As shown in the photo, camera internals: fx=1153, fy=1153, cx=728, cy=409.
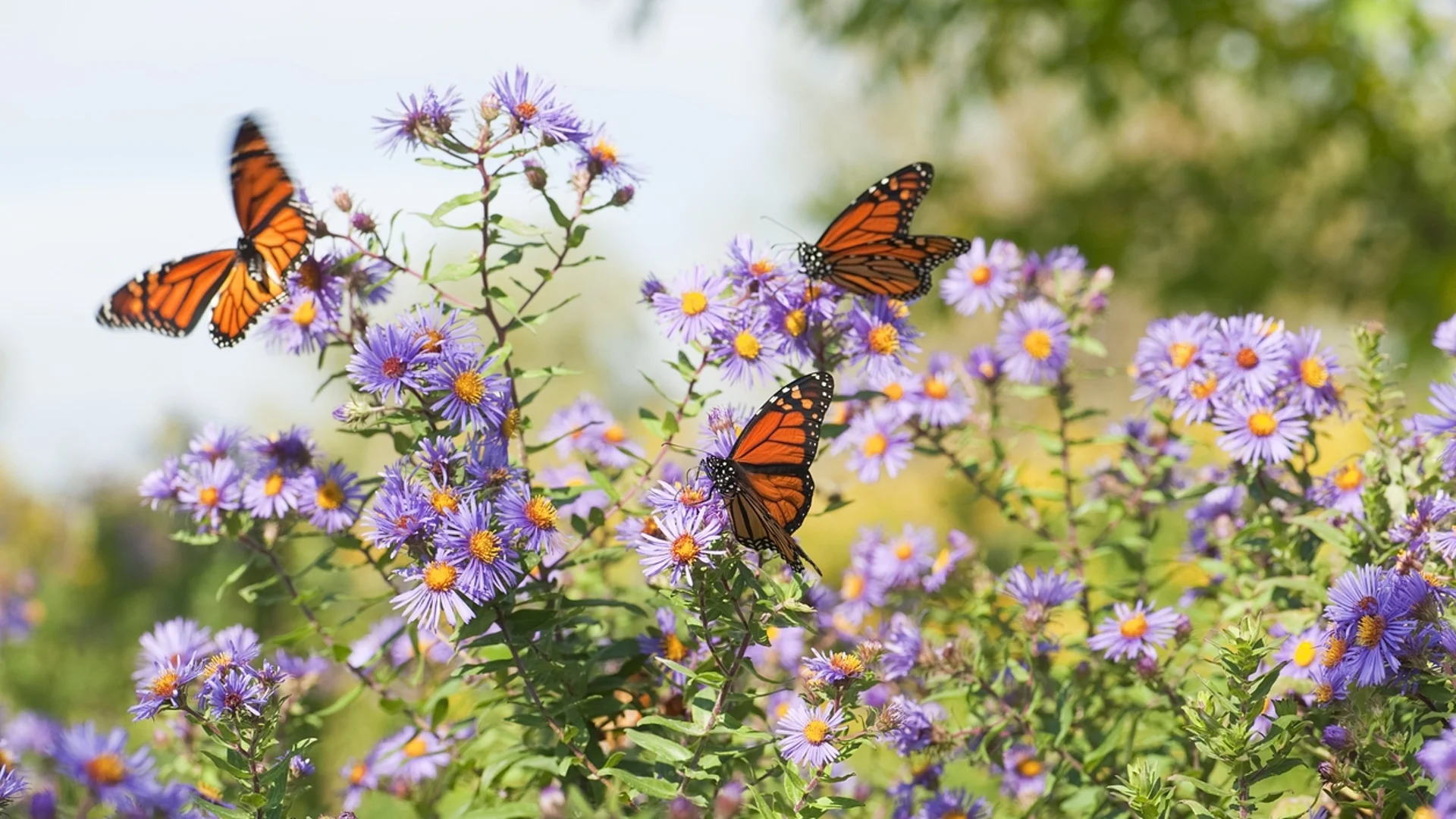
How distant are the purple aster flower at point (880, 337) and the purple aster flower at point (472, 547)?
1.00m

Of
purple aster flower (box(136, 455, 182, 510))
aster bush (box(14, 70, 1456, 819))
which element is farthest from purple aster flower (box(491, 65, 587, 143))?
purple aster flower (box(136, 455, 182, 510))

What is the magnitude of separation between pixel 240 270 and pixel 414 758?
133cm

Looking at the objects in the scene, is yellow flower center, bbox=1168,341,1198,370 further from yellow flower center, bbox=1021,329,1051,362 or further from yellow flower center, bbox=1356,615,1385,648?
yellow flower center, bbox=1356,615,1385,648

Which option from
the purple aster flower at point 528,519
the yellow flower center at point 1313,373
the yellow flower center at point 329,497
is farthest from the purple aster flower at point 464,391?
the yellow flower center at point 1313,373

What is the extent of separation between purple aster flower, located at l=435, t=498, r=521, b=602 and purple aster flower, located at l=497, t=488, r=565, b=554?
0.16ft

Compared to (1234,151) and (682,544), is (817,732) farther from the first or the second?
(1234,151)

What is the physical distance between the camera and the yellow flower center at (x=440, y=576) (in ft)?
7.04

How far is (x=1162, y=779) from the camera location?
244cm

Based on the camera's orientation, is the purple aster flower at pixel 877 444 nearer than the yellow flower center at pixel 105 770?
No

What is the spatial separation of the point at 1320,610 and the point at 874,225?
1407 millimetres

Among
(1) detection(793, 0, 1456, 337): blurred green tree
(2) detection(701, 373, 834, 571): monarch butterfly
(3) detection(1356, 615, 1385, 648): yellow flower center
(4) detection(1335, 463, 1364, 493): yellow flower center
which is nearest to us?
(3) detection(1356, 615, 1385, 648): yellow flower center

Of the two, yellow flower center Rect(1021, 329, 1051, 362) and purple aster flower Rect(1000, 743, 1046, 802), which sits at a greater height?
yellow flower center Rect(1021, 329, 1051, 362)

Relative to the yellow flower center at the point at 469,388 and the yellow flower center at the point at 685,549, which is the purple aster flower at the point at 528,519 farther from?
the yellow flower center at the point at 685,549

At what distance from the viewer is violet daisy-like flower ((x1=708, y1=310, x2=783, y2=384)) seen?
257cm
